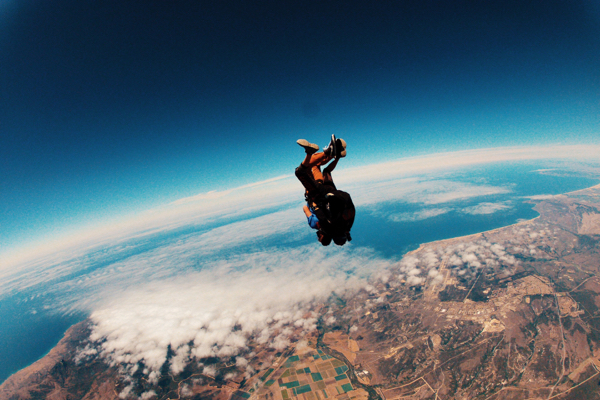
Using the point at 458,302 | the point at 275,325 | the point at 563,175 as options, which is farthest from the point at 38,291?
the point at 563,175

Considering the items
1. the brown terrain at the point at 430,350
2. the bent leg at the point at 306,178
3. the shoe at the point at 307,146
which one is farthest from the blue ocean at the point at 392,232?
the shoe at the point at 307,146

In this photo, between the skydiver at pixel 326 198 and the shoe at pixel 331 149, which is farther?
the skydiver at pixel 326 198

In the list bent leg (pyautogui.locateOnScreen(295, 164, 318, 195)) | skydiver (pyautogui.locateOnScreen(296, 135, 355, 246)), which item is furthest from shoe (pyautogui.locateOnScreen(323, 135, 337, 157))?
bent leg (pyautogui.locateOnScreen(295, 164, 318, 195))

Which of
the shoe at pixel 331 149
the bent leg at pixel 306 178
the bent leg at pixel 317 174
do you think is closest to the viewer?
the shoe at pixel 331 149

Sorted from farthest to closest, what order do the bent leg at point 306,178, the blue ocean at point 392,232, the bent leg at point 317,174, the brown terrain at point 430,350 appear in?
1. the blue ocean at point 392,232
2. the brown terrain at point 430,350
3. the bent leg at point 317,174
4. the bent leg at point 306,178

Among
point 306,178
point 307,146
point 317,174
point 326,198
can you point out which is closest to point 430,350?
point 326,198

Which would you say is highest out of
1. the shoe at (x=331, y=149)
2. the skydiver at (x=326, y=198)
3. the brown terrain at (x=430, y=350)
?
the shoe at (x=331, y=149)

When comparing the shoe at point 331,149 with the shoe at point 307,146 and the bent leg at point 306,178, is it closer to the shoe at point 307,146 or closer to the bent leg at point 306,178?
the shoe at point 307,146

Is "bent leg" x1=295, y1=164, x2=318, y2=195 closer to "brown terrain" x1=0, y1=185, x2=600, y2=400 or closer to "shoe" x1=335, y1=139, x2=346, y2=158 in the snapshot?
"shoe" x1=335, y1=139, x2=346, y2=158
